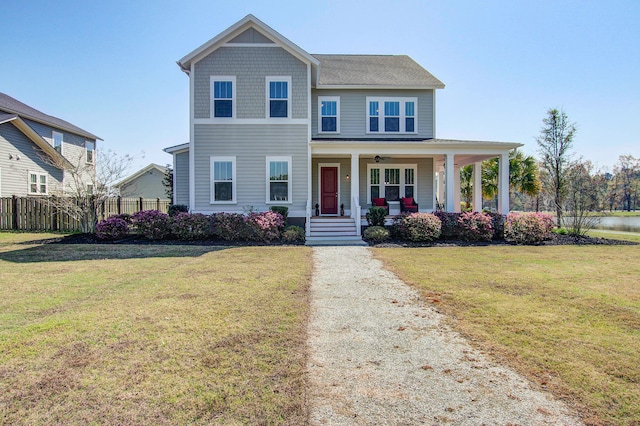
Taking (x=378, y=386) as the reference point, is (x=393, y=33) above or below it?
above

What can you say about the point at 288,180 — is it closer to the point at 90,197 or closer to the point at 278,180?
the point at 278,180

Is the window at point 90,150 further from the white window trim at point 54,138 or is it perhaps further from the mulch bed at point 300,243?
the mulch bed at point 300,243

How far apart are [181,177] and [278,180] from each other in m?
4.91

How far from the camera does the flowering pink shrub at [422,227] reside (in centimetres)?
1345

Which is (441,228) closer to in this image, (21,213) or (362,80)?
(362,80)

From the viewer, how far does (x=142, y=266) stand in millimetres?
8602

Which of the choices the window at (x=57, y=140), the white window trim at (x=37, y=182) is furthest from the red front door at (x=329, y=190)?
the window at (x=57, y=140)

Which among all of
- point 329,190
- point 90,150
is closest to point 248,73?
point 329,190

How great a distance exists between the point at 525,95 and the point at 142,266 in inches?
749

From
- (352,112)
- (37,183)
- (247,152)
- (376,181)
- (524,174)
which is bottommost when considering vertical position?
(376,181)

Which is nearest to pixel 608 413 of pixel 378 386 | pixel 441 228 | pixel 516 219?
pixel 378 386

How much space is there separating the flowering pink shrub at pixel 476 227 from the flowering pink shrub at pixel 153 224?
11.4 m

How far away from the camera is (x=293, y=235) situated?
1378cm

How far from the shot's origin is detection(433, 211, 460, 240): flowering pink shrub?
46.0 ft
